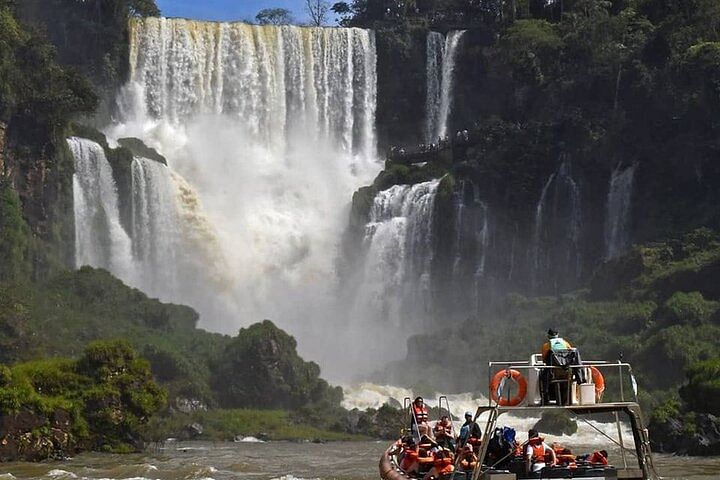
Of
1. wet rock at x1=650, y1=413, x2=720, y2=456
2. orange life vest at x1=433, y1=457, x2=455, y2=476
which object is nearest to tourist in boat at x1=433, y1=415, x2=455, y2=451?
orange life vest at x1=433, y1=457, x2=455, y2=476

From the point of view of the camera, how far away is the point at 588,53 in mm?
82062

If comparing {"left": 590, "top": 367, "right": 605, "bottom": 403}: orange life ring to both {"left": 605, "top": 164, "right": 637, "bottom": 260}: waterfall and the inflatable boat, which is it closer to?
the inflatable boat

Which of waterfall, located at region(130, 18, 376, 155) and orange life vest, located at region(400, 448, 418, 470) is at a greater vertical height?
waterfall, located at region(130, 18, 376, 155)

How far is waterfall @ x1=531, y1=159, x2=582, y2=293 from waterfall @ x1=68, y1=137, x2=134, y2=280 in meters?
27.1

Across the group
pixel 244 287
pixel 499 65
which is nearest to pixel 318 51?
pixel 499 65

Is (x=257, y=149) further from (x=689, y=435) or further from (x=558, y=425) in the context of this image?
(x=689, y=435)

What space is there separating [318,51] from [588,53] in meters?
23.2

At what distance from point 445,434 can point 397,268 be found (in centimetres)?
5891

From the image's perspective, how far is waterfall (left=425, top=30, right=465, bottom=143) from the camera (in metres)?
95.4

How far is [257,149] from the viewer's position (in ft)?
310

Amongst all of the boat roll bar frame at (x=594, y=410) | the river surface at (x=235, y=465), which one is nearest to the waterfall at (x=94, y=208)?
the river surface at (x=235, y=465)

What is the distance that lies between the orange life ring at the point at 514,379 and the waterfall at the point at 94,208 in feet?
198

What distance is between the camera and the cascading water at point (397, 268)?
82250mm

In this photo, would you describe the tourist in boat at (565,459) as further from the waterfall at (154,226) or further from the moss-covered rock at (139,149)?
the moss-covered rock at (139,149)
